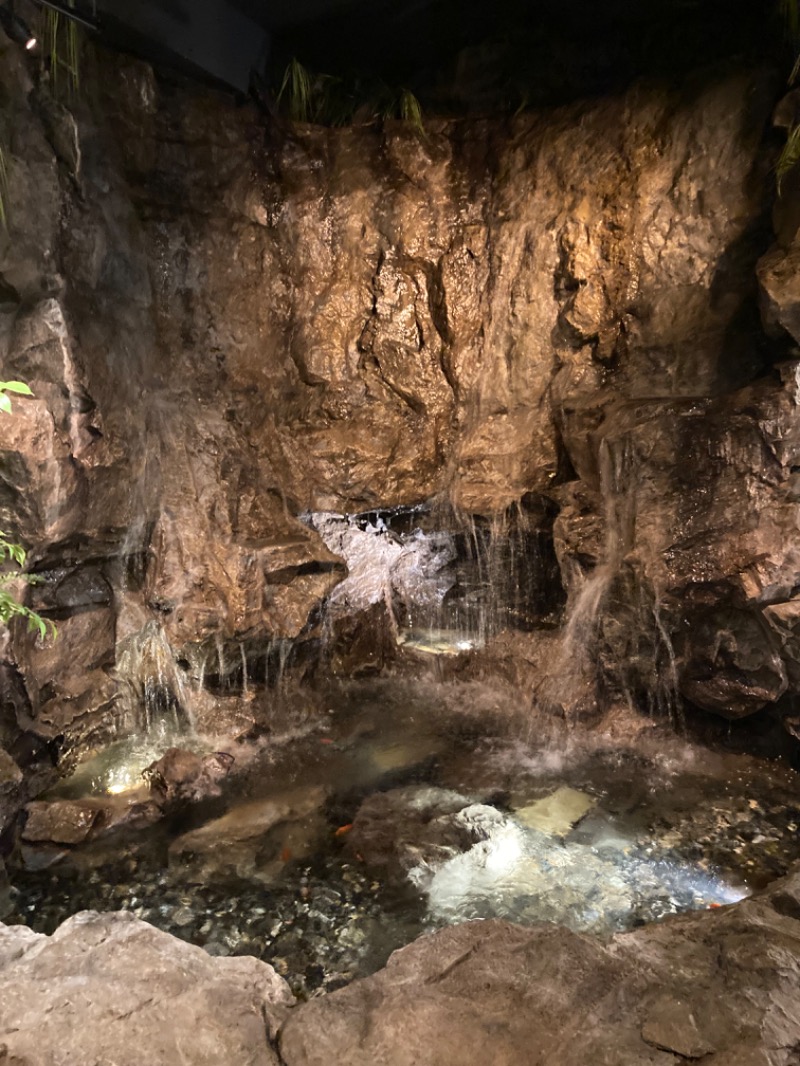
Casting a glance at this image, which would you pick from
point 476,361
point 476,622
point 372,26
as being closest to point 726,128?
point 476,361

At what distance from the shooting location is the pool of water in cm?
393

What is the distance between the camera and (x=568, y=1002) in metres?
2.48

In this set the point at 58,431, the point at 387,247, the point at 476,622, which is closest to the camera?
the point at 58,431

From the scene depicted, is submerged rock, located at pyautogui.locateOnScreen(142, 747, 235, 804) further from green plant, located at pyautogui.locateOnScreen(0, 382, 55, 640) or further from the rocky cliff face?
green plant, located at pyautogui.locateOnScreen(0, 382, 55, 640)

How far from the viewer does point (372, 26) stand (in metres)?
6.78

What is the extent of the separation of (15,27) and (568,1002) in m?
7.14

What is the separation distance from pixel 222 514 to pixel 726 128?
6.10 metres

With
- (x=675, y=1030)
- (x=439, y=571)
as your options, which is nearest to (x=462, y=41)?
(x=439, y=571)

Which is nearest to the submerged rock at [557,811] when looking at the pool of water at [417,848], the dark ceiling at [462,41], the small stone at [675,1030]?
the pool of water at [417,848]

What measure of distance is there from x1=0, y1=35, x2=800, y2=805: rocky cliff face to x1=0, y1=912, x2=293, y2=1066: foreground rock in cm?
285

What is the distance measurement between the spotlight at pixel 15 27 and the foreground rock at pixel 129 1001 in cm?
605

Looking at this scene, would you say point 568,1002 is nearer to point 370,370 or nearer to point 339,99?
point 370,370

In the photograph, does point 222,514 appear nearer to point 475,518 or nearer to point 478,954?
point 475,518

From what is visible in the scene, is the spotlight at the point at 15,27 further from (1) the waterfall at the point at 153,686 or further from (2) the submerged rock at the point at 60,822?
(2) the submerged rock at the point at 60,822
